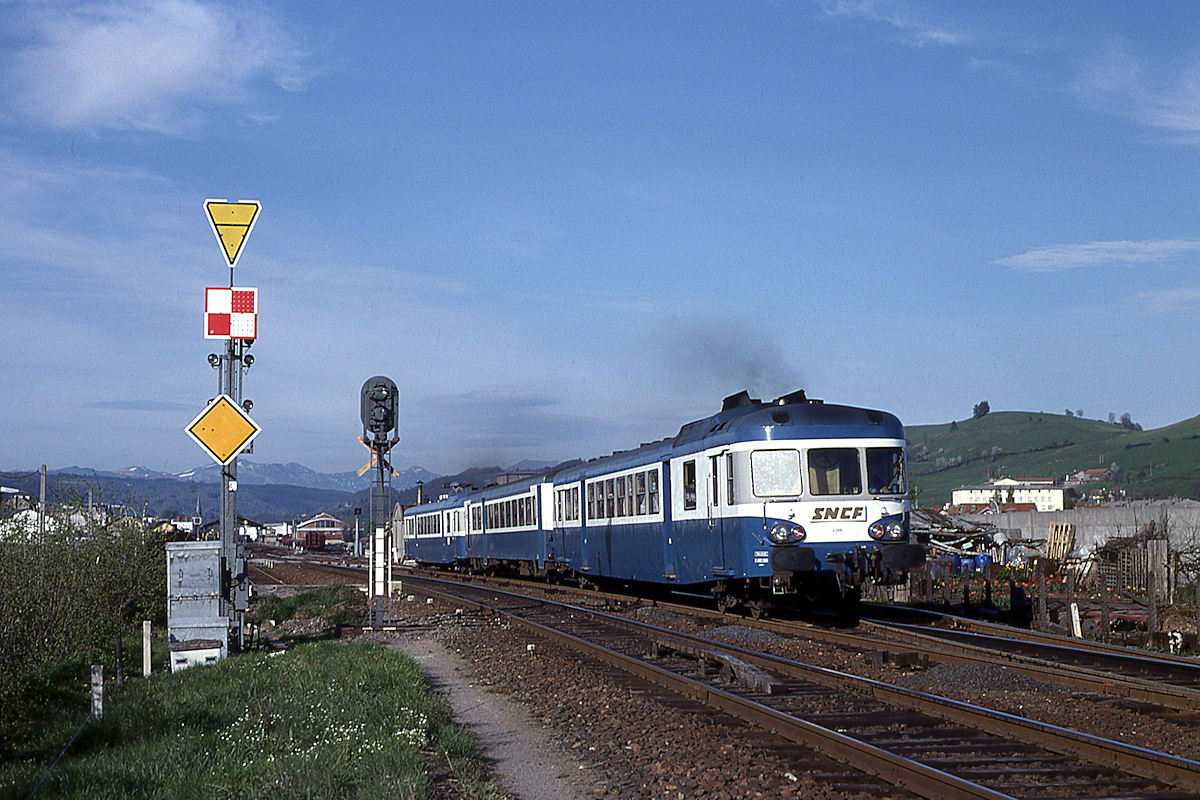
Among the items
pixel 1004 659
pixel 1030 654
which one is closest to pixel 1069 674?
pixel 1004 659

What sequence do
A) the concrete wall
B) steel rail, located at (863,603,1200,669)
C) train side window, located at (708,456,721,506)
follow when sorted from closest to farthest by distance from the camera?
steel rail, located at (863,603,1200,669) → train side window, located at (708,456,721,506) → the concrete wall

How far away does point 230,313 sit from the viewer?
573 inches

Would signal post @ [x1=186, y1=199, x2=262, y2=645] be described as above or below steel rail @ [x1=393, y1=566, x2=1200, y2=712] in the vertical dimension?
above

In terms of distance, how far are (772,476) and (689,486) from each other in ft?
8.36

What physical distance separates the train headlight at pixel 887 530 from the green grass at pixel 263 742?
7.08 m

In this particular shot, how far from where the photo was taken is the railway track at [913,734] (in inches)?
273

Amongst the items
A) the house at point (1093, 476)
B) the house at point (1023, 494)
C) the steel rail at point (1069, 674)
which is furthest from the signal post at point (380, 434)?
the house at point (1093, 476)

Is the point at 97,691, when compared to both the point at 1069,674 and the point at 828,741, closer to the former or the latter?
the point at 828,741

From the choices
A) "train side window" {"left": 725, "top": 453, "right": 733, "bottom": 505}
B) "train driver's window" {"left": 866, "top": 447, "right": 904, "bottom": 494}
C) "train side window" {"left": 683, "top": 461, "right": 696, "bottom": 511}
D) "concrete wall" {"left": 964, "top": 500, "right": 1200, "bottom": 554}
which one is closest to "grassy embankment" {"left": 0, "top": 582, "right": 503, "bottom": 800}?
"train side window" {"left": 725, "top": 453, "right": 733, "bottom": 505}

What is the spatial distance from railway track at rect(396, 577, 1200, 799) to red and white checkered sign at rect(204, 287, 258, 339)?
5.93 m

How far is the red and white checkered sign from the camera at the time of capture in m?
14.5

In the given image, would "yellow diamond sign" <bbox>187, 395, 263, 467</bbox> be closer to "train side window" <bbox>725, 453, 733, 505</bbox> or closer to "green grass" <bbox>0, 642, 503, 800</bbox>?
"green grass" <bbox>0, 642, 503, 800</bbox>

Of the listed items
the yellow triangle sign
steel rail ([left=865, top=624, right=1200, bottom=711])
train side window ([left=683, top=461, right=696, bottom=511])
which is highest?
the yellow triangle sign

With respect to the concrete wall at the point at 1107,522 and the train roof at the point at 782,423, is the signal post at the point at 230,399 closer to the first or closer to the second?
the train roof at the point at 782,423
